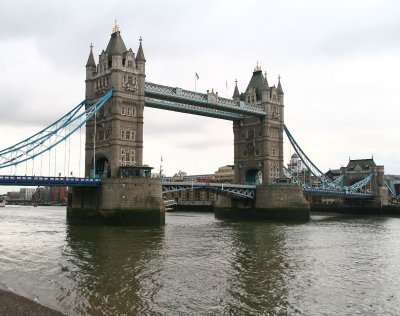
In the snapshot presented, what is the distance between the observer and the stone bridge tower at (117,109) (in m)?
60.2

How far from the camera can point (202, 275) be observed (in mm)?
24531

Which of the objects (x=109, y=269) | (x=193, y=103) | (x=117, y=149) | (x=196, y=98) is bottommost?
(x=109, y=269)

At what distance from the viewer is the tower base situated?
54438 mm

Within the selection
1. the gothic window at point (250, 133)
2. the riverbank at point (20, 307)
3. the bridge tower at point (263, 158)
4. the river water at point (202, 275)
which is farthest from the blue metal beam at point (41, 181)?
the gothic window at point (250, 133)

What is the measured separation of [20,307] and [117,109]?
149 ft

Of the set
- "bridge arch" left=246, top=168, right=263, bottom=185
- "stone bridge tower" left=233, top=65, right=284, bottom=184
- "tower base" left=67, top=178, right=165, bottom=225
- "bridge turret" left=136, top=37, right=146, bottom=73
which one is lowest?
"tower base" left=67, top=178, right=165, bottom=225

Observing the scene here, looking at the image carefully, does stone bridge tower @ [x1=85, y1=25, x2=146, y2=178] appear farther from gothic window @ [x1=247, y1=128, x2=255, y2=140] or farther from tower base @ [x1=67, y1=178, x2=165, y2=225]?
gothic window @ [x1=247, y1=128, x2=255, y2=140]

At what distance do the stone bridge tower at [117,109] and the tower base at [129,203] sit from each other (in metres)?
4.41

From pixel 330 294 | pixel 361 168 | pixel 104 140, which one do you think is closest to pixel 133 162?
pixel 104 140

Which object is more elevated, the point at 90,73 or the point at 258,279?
the point at 90,73

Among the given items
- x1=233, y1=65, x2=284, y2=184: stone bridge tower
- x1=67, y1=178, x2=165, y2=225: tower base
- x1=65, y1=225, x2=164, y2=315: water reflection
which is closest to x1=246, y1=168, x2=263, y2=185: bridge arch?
x1=233, y1=65, x2=284, y2=184: stone bridge tower

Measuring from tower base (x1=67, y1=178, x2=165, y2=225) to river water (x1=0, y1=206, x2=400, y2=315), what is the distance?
43.7 feet

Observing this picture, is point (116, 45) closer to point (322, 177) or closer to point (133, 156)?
point (133, 156)

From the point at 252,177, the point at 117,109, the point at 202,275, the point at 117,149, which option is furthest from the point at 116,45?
the point at 202,275
